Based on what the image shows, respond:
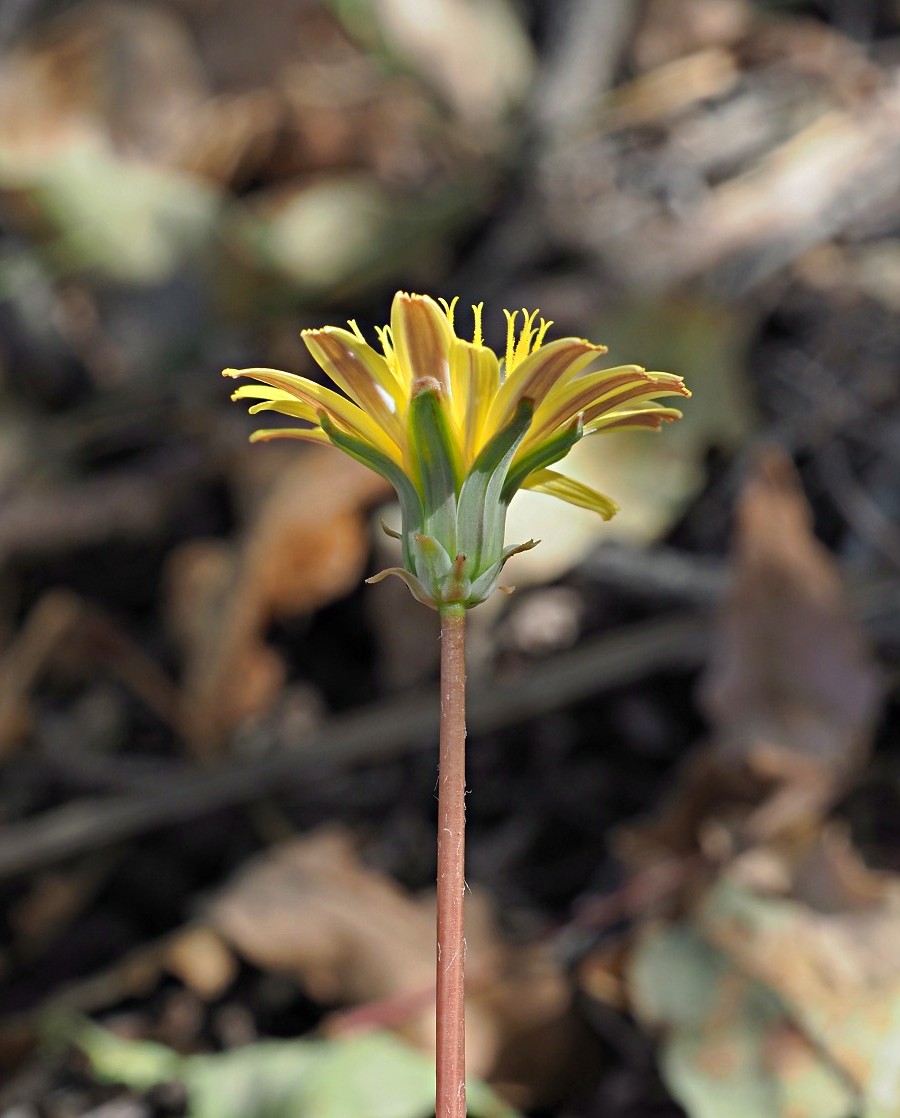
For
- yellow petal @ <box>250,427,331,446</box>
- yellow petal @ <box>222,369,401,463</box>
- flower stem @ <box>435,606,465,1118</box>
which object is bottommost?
flower stem @ <box>435,606,465,1118</box>

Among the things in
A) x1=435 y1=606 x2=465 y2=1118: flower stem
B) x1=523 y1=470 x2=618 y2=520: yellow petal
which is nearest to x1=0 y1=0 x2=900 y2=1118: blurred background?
x1=435 y1=606 x2=465 y2=1118: flower stem

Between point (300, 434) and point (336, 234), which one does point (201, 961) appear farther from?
point (336, 234)

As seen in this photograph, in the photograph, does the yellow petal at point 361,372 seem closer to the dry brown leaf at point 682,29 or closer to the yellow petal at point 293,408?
the yellow petal at point 293,408

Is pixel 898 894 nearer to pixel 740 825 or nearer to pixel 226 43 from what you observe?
pixel 740 825

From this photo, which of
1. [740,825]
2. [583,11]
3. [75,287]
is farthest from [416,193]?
[740,825]

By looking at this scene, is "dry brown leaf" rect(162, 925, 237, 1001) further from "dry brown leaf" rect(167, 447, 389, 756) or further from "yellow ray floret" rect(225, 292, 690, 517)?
"yellow ray floret" rect(225, 292, 690, 517)

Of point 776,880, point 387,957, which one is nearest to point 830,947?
point 776,880
